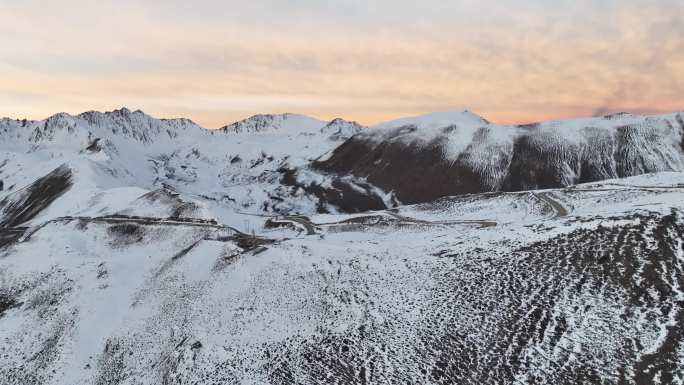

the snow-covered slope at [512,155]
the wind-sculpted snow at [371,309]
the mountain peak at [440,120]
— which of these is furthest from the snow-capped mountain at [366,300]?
the mountain peak at [440,120]

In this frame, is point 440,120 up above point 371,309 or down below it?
above

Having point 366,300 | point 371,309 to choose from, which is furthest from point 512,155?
point 371,309

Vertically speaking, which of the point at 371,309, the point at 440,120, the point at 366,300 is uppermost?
the point at 440,120

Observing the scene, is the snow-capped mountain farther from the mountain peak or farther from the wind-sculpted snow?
the mountain peak

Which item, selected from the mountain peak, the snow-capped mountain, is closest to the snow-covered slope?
the mountain peak

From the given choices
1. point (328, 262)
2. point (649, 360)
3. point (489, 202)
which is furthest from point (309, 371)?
point (489, 202)

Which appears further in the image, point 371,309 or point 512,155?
point 512,155

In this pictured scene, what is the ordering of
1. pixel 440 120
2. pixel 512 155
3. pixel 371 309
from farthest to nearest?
pixel 440 120 → pixel 512 155 → pixel 371 309

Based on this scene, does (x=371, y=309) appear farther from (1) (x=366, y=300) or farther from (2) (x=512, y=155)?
(2) (x=512, y=155)

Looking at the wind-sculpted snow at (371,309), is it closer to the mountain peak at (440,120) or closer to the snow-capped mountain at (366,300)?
the snow-capped mountain at (366,300)
